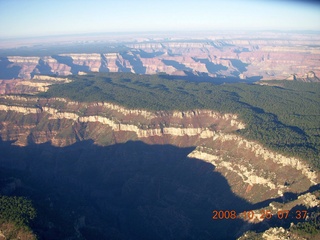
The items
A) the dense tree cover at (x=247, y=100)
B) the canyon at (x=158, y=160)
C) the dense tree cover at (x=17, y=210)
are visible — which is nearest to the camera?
the dense tree cover at (x=17, y=210)

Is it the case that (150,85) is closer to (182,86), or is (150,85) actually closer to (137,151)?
(182,86)

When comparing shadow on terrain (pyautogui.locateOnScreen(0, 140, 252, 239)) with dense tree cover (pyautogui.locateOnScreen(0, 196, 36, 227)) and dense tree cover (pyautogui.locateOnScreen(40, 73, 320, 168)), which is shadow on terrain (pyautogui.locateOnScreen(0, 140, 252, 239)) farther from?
dense tree cover (pyautogui.locateOnScreen(40, 73, 320, 168))

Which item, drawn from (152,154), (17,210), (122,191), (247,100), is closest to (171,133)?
(152,154)

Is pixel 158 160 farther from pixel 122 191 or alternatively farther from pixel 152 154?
pixel 122 191

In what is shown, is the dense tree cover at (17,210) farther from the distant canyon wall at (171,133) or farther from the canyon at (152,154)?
the distant canyon wall at (171,133)

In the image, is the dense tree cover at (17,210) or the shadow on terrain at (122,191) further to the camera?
the shadow on terrain at (122,191)

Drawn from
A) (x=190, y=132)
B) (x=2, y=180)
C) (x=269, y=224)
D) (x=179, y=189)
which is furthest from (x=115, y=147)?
(x=269, y=224)
